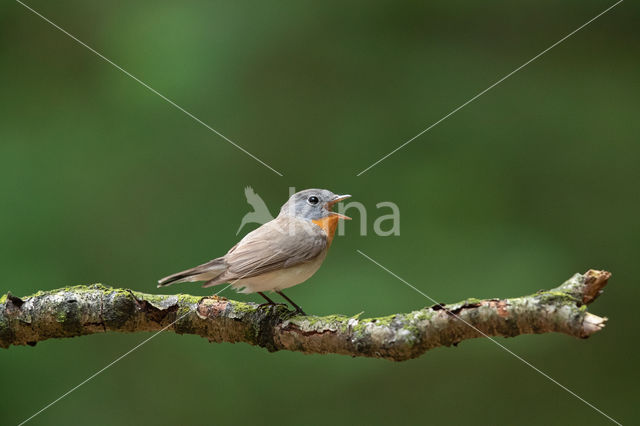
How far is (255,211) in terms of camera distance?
4.98 metres

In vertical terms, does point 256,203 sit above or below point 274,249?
above

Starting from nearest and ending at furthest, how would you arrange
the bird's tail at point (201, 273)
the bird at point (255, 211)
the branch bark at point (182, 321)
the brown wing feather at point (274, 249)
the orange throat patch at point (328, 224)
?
the branch bark at point (182, 321)
the bird's tail at point (201, 273)
the brown wing feather at point (274, 249)
the orange throat patch at point (328, 224)
the bird at point (255, 211)

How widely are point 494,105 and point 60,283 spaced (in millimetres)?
4008

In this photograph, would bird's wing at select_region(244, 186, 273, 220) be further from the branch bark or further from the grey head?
the branch bark

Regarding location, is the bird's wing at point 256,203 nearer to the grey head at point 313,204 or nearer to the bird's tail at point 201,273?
the grey head at point 313,204

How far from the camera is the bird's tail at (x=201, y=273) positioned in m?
3.20

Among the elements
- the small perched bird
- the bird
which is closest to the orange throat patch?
the small perched bird

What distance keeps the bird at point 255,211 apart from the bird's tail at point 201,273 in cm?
139

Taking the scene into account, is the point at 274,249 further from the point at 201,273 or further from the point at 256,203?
the point at 256,203

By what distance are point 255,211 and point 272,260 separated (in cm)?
163

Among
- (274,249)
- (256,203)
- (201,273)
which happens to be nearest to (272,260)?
(274,249)

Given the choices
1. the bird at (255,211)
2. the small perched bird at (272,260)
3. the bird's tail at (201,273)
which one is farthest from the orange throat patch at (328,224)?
the bird at (255,211)

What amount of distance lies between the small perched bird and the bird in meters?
0.94

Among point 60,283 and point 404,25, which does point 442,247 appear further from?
point 60,283
